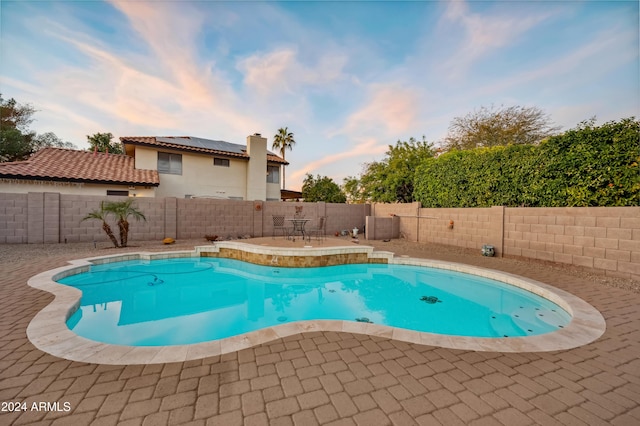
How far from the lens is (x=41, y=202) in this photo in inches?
355

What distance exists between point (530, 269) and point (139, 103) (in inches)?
604

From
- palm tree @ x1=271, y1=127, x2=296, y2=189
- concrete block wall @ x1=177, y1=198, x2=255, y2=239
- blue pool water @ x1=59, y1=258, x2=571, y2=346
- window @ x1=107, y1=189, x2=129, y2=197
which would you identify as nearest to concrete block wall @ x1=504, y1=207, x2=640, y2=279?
blue pool water @ x1=59, y1=258, x2=571, y2=346

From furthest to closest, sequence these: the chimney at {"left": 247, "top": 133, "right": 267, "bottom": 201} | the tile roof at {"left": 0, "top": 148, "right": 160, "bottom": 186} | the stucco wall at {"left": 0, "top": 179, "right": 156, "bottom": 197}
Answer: the chimney at {"left": 247, "top": 133, "right": 267, "bottom": 201} < the tile roof at {"left": 0, "top": 148, "right": 160, "bottom": 186} < the stucco wall at {"left": 0, "top": 179, "right": 156, "bottom": 197}

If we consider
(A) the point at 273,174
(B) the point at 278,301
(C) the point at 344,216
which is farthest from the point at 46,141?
(B) the point at 278,301

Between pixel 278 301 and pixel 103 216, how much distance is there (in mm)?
9025

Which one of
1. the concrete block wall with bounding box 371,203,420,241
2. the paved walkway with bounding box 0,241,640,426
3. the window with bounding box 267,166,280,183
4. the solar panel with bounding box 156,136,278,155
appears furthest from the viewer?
the window with bounding box 267,166,280,183

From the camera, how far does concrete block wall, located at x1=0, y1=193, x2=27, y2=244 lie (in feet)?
28.5

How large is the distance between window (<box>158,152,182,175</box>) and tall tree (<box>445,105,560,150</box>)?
1873 cm

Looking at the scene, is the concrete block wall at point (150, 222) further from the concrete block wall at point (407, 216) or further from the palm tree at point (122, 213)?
the concrete block wall at point (407, 216)

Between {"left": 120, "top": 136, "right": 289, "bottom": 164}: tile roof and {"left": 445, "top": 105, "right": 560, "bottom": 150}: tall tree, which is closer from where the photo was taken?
{"left": 120, "top": 136, "right": 289, "bottom": 164}: tile roof

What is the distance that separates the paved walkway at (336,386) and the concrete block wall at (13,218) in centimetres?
904

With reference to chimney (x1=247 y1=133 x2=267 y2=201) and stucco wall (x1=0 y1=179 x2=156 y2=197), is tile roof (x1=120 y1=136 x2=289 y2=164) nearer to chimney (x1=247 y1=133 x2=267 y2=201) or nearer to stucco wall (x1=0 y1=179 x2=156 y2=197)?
chimney (x1=247 y1=133 x2=267 y2=201)

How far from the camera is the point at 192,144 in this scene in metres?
16.5

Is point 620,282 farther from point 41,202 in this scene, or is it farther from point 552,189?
point 41,202
